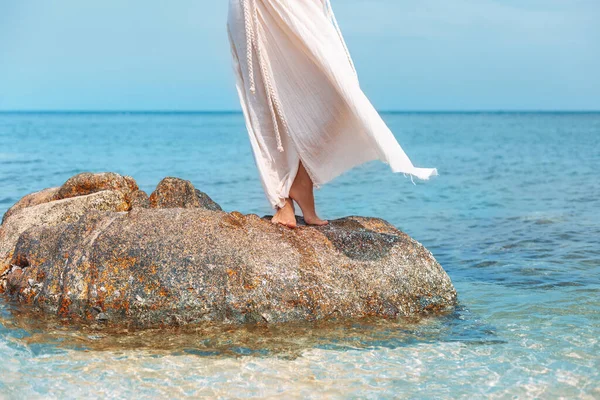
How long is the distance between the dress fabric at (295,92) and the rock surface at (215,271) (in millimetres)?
574

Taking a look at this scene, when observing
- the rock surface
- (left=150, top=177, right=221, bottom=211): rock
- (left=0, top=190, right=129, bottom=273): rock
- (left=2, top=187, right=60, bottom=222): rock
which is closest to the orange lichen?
the rock surface

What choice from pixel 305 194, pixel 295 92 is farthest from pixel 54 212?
pixel 295 92

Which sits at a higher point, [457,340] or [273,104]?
[273,104]

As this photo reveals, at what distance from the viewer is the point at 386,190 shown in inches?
649

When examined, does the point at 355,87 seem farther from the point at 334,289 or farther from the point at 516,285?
the point at 516,285

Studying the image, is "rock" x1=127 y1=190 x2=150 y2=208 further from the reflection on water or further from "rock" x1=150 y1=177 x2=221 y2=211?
the reflection on water

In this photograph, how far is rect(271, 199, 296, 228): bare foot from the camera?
5797 millimetres

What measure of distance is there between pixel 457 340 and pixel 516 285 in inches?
83.1

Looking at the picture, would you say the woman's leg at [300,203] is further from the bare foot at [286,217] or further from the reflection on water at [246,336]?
the reflection on water at [246,336]

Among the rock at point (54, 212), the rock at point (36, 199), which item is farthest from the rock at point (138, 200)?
the rock at point (36, 199)

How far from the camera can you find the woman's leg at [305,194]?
5891mm

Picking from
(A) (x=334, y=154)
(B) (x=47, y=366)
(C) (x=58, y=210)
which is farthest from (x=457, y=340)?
(C) (x=58, y=210)

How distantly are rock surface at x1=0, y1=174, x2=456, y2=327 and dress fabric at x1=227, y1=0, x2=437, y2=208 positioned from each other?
57 cm

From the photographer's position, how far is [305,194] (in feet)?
19.6
